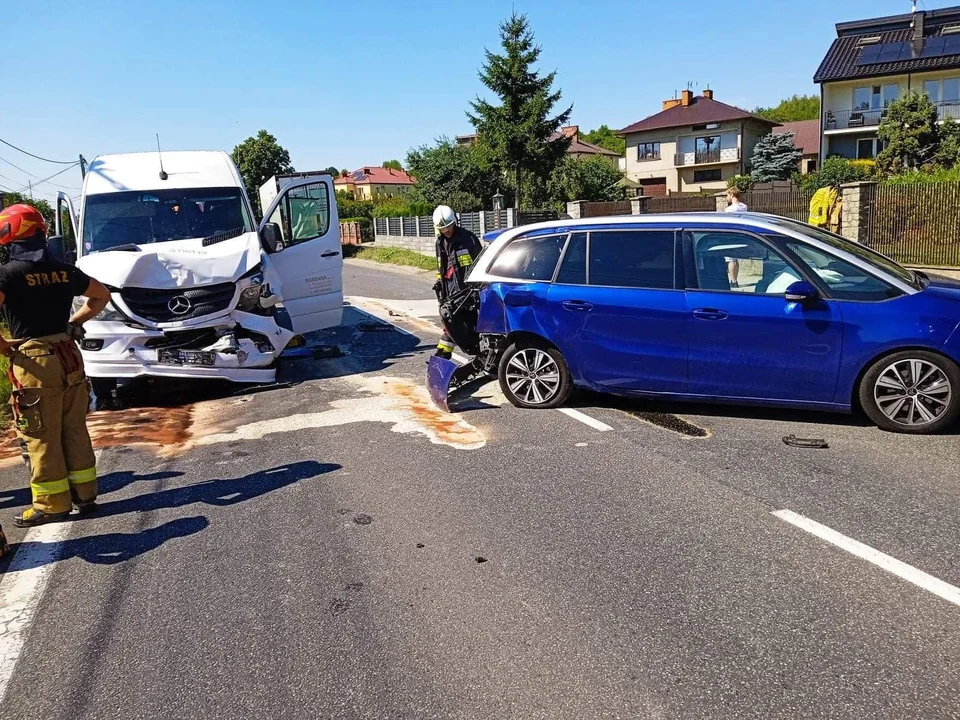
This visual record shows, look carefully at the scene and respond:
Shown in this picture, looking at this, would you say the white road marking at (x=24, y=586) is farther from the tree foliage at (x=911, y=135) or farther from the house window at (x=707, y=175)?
the house window at (x=707, y=175)

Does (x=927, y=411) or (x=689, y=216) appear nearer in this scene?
(x=927, y=411)

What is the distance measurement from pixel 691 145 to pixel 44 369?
6154 cm

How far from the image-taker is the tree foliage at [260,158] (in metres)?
68.4

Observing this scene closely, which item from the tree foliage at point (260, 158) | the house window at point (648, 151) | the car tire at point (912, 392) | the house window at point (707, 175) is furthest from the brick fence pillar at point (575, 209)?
the tree foliage at point (260, 158)

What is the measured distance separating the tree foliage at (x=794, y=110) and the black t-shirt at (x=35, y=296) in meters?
96.1

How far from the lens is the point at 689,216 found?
705cm

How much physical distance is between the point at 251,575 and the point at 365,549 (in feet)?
2.05

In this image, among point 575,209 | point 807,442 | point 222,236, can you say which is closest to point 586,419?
point 807,442

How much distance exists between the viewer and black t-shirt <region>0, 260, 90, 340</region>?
503cm

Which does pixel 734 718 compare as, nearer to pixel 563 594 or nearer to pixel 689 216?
pixel 563 594

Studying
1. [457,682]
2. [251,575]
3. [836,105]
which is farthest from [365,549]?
[836,105]

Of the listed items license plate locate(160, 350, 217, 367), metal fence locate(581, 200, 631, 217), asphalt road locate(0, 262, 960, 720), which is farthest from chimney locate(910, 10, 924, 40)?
license plate locate(160, 350, 217, 367)

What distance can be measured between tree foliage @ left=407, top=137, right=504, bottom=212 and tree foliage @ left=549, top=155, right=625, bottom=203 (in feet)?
10.9

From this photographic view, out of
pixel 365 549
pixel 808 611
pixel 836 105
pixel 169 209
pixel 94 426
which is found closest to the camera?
pixel 808 611
